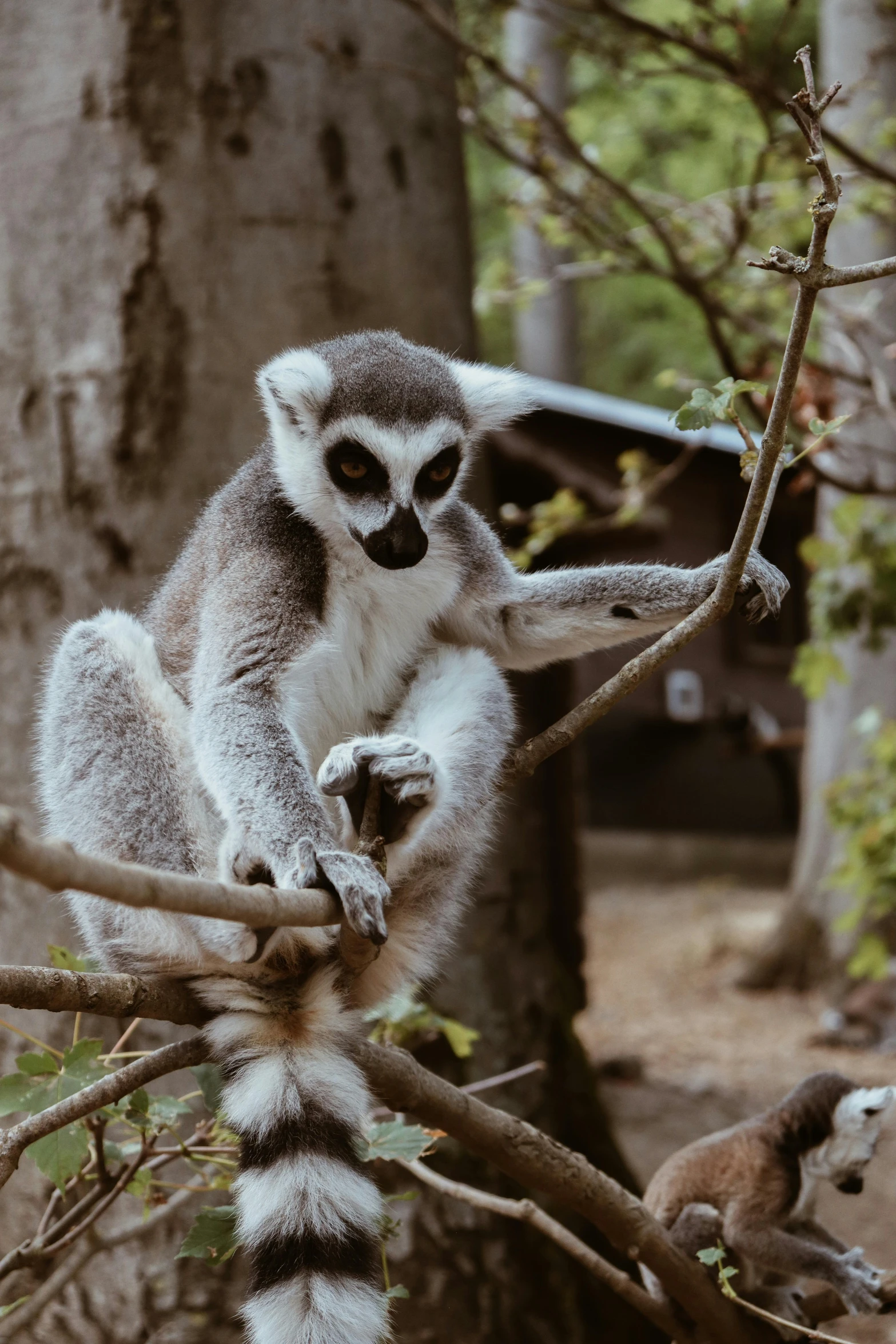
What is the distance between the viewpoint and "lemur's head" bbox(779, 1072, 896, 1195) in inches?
107

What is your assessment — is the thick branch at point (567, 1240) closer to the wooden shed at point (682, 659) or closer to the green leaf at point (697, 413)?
the green leaf at point (697, 413)

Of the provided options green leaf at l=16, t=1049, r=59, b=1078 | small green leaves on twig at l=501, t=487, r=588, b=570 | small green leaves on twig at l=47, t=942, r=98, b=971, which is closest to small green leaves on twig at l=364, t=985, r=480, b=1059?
small green leaves on twig at l=47, t=942, r=98, b=971

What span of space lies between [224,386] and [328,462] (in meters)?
1.49

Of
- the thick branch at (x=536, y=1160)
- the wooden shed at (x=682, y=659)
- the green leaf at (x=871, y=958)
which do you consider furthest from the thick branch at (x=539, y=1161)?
the wooden shed at (x=682, y=659)

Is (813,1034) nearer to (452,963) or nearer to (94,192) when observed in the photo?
(452,963)

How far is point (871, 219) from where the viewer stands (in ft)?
27.5

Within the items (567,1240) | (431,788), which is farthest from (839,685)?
(431,788)

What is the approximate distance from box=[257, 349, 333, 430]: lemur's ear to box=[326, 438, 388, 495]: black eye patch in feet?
0.44

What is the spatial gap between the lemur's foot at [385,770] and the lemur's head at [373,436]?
0.41 m

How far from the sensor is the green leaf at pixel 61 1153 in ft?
6.92

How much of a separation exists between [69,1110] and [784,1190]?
5.49 ft

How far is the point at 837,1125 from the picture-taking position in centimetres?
277

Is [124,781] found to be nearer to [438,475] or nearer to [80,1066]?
[80,1066]

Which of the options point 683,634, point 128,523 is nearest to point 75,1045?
point 683,634
